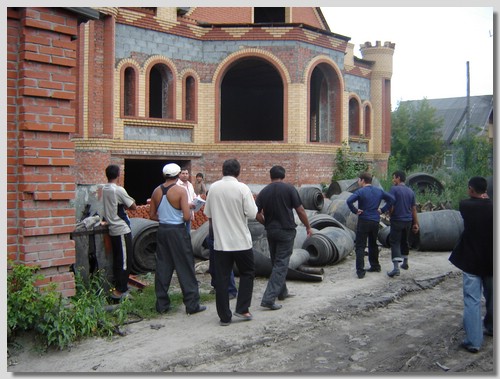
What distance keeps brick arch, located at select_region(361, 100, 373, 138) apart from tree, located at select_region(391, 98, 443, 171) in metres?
14.2

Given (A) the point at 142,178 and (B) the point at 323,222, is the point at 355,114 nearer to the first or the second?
(A) the point at 142,178

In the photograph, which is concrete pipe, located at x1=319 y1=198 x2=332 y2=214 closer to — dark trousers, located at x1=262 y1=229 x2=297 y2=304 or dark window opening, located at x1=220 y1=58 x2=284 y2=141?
dark trousers, located at x1=262 y1=229 x2=297 y2=304

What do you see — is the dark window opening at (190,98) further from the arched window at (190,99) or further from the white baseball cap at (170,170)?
the white baseball cap at (170,170)

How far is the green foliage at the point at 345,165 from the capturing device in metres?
20.2

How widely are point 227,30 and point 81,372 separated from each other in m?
15.4

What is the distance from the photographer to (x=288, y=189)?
7234 millimetres

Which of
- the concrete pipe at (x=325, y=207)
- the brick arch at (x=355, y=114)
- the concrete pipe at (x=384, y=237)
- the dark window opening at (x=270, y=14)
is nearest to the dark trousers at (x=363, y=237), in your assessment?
the concrete pipe at (x=384, y=237)

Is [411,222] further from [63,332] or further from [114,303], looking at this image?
[63,332]

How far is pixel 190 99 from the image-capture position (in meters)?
18.7

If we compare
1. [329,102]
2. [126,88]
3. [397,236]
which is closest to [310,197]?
[397,236]

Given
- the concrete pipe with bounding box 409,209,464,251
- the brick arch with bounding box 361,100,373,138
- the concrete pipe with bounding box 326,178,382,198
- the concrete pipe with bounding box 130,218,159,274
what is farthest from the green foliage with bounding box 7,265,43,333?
the brick arch with bounding box 361,100,373,138

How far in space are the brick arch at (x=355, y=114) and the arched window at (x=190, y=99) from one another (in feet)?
25.8

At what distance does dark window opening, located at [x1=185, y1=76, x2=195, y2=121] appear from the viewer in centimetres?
1862

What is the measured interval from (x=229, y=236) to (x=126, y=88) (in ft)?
38.9
